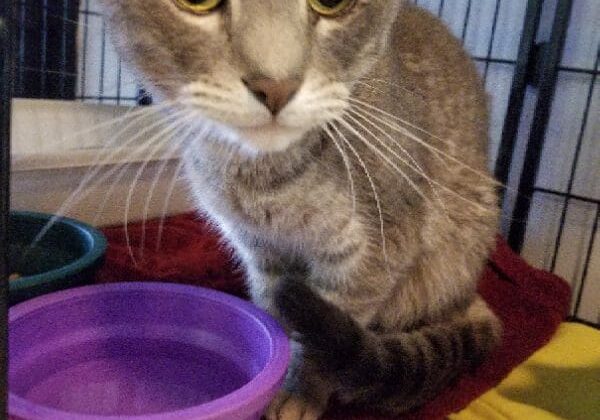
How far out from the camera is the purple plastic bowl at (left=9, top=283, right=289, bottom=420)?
38.4 inches

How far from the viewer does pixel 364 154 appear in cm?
107

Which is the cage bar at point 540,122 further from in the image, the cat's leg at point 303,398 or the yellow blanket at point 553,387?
the cat's leg at point 303,398

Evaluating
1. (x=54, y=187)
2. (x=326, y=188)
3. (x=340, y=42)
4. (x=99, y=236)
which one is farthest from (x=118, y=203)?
(x=340, y=42)

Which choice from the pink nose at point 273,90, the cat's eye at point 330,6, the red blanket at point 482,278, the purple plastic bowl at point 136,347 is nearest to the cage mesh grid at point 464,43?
the red blanket at point 482,278

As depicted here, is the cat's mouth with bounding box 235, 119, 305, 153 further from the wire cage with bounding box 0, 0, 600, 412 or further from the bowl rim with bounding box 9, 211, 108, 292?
the wire cage with bounding box 0, 0, 600, 412

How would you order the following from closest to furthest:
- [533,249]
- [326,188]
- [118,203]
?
1. [326,188]
2. [118,203]
3. [533,249]

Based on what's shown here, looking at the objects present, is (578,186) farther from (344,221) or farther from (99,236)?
(99,236)

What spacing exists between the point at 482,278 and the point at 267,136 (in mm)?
1027

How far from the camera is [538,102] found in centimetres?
172

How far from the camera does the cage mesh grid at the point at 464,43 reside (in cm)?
177

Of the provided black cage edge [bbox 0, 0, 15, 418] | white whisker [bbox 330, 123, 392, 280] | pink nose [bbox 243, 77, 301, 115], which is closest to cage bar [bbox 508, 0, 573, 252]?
white whisker [bbox 330, 123, 392, 280]

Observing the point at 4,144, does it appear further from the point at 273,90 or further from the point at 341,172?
the point at 341,172

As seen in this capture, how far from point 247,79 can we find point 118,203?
45.5 inches

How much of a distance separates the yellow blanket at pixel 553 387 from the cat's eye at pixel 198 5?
0.84 m
